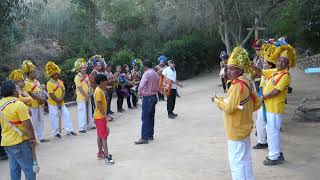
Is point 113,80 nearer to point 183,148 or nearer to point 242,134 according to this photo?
point 183,148

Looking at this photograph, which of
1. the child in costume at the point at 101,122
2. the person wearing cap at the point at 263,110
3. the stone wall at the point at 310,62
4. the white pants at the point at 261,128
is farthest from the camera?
the stone wall at the point at 310,62

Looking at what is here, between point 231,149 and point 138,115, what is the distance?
8.74m

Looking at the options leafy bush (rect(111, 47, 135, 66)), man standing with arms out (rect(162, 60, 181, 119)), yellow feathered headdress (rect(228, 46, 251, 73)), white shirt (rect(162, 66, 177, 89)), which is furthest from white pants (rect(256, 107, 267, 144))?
leafy bush (rect(111, 47, 135, 66))

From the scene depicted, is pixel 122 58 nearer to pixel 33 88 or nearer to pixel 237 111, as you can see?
pixel 33 88

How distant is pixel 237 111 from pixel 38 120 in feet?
20.5

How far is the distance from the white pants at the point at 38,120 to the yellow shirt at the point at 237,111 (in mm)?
6004

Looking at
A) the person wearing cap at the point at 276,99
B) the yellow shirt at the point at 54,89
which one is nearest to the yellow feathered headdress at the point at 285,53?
the person wearing cap at the point at 276,99

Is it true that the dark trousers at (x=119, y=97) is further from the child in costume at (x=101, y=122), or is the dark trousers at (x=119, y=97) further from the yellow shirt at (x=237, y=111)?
the yellow shirt at (x=237, y=111)

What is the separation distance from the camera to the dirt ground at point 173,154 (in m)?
7.37

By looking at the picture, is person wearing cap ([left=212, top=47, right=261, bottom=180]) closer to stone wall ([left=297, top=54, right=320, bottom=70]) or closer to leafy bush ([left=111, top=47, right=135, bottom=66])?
stone wall ([left=297, top=54, right=320, bottom=70])

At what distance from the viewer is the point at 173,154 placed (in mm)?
8734

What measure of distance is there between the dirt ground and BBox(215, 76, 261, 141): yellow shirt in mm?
1386

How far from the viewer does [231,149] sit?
596 cm

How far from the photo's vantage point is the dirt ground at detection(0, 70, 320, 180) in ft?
24.2
